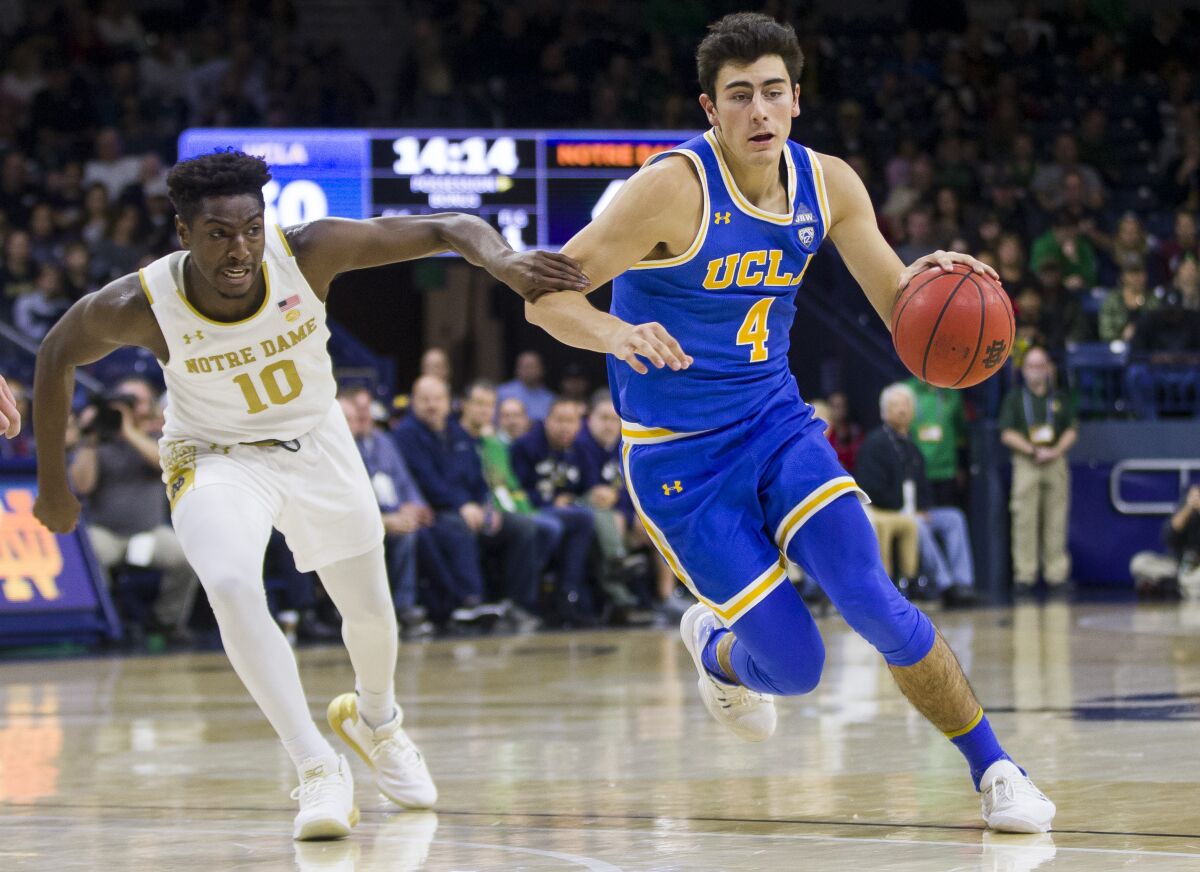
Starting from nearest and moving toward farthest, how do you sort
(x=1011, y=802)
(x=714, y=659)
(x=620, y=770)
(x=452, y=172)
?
(x=1011, y=802)
(x=714, y=659)
(x=620, y=770)
(x=452, y=172)

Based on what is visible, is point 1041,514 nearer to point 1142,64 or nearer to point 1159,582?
point 1159,582

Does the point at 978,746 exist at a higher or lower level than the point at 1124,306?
lower

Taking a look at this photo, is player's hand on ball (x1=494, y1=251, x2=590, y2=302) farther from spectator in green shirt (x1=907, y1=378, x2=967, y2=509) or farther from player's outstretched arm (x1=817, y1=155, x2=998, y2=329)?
spectator in green shirt (x1=907, y1=378, x2=967, y2=509)

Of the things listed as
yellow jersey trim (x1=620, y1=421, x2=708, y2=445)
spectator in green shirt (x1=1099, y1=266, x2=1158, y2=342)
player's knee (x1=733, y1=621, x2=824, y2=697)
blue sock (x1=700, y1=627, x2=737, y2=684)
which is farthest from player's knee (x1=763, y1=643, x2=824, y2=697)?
spectator in green shirt (x1=1099, y1=266, x2=1158, y2=342)

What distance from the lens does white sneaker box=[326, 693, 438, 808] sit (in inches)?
214

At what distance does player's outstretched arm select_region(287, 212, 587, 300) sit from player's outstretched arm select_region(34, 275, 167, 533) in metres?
0.49

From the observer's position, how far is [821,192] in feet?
16.7

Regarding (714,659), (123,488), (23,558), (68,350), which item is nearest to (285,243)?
(68,350)

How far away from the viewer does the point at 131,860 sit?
4.64m

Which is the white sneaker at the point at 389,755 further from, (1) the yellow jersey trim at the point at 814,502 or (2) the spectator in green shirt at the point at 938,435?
(2) the spectator in green shirt at the point at 938,435

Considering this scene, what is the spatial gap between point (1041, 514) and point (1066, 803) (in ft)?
32.7

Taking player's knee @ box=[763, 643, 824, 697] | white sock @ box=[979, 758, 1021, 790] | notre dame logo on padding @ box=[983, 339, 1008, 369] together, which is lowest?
white sock @ box=[979, 758, 1021, 790]

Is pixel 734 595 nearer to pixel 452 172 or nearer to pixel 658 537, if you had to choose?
pixel 658 537

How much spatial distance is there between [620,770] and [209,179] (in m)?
2.39
